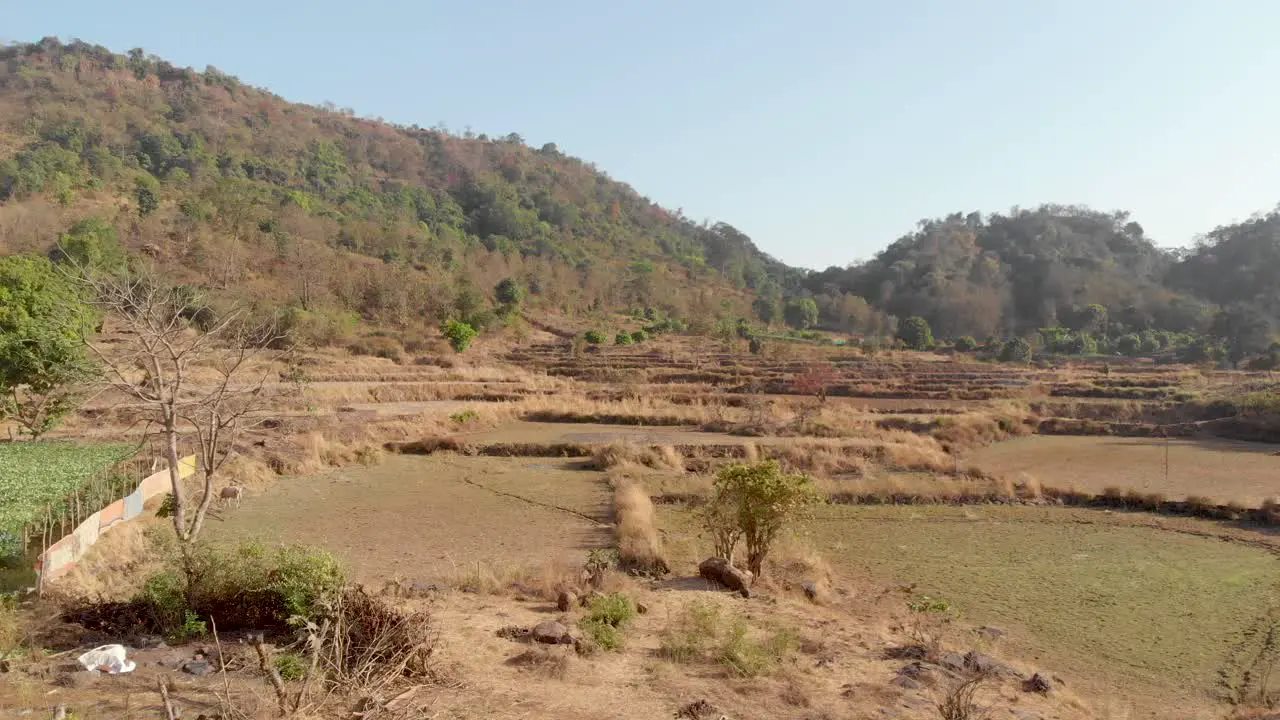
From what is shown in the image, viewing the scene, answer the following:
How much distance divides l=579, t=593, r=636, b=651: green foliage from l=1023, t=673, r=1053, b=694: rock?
4006 millimetres

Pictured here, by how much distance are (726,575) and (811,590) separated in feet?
3.79

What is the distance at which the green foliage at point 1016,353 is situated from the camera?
1928 inches

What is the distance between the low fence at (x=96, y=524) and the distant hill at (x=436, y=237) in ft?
100

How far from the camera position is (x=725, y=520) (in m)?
11.5

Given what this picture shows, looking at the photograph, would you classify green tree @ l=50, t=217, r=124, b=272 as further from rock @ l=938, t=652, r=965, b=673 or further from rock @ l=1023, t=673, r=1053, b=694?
rock @ l=1023, t=673, r=1053, b=694

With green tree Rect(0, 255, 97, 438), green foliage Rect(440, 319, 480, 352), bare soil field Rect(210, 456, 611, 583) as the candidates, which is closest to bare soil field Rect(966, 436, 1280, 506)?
bare soil field Rect(210, 456, 611, 583)

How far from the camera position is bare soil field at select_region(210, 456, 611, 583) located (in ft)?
40.5

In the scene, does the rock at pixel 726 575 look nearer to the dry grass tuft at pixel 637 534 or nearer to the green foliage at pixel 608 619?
the dry grass tuft at pixel 637 534

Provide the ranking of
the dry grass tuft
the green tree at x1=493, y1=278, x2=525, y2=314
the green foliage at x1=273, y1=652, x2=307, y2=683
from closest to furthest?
1. the green foliage at x1=273, y1=652, x2=307, y2=683
2. the dry grass tuft
3. the green tree at x1=493, y1=278, x2=525, y2=314

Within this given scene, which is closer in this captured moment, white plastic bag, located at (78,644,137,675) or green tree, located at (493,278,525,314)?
white plastic bag, located at (78,644,137,675)

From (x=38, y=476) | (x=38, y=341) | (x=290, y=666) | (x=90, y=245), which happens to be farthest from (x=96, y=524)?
(x=90, y=245)

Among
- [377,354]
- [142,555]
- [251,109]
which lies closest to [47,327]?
[142,555]

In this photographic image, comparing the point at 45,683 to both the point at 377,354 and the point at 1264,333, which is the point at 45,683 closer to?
the point at 377,354

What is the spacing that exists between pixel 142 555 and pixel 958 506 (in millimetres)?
14278
